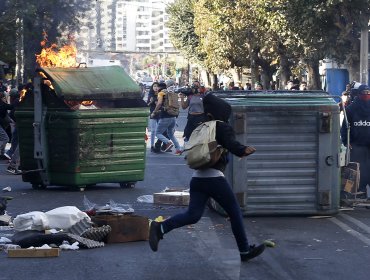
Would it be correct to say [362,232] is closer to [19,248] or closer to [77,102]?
[19,248]

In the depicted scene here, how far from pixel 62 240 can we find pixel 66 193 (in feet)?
16.7

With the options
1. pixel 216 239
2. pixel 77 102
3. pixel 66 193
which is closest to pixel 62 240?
pixel 216 239

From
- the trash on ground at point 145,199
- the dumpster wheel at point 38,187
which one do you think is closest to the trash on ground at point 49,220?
the trash on ground at point 145,199

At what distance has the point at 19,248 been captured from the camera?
32.4ft

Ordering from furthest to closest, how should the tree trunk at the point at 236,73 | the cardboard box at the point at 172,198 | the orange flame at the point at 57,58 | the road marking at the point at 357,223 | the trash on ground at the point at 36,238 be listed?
1. the tree trunk at the point at 236,73
2. the orange flame at the point at 57,58
3. the cardboard box at the point at 172,198
4. the road marking at the point at 357,223
5. the trash on ground at the point at 36,238

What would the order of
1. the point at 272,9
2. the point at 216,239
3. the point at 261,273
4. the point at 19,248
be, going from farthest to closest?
1. the point at 272,9
2. the point at 216,239
3. the point at 19,248
4. the point at 261,273

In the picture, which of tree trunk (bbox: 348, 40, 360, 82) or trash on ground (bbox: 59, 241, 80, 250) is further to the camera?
tree trunk (bbox: 348, 40, 360, 82)

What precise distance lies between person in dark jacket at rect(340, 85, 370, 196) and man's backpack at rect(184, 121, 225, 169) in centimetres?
505

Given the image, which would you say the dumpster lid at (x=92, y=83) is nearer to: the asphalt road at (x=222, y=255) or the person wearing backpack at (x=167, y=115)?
the asphalt road at (x=222, y=255)

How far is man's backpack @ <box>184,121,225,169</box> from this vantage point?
914 centimetres

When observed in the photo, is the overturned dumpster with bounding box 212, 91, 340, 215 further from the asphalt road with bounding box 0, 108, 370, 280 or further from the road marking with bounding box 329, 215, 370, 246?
the road marking with bounding box 329, 215, 370, 246

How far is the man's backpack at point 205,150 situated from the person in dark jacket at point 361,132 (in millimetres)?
5047

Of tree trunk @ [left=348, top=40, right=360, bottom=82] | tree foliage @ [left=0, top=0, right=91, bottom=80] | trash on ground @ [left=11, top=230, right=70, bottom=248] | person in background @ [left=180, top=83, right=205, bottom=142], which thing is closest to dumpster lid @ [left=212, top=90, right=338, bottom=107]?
trash on ground @ [left=11, top=230, right=70, bottom=248]

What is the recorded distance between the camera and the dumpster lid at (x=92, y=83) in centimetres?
1519
